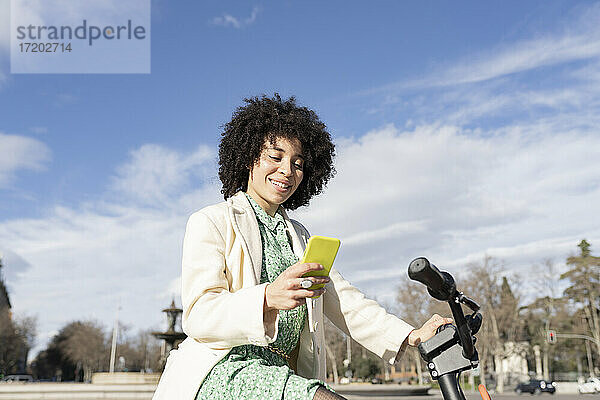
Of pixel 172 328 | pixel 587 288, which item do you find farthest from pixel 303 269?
pixel 587 288

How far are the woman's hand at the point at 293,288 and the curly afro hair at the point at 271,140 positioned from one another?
107 centimetres

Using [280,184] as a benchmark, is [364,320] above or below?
below

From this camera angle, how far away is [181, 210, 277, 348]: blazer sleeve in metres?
2.00

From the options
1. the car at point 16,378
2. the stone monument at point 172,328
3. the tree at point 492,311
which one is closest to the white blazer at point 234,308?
the stone monument at point 172,328

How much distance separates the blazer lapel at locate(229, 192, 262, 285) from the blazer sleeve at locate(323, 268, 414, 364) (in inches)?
22.6

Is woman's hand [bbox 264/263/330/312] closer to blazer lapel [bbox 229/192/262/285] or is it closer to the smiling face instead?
blazer lapel [bbox 229/192/262/285]

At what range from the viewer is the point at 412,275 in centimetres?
156

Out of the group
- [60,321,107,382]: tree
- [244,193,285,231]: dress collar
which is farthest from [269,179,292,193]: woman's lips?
[60,321,107,382]: tree

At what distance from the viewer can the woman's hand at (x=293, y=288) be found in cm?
188

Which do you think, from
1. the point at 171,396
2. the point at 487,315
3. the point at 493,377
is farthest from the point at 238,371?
the point at 493,377

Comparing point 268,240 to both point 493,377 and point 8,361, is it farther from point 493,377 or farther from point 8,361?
point 8,361

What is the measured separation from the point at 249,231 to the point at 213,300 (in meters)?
0.48

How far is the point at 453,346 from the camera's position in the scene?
5.87 ft

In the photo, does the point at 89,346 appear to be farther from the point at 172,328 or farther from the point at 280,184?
the point at 280,184
